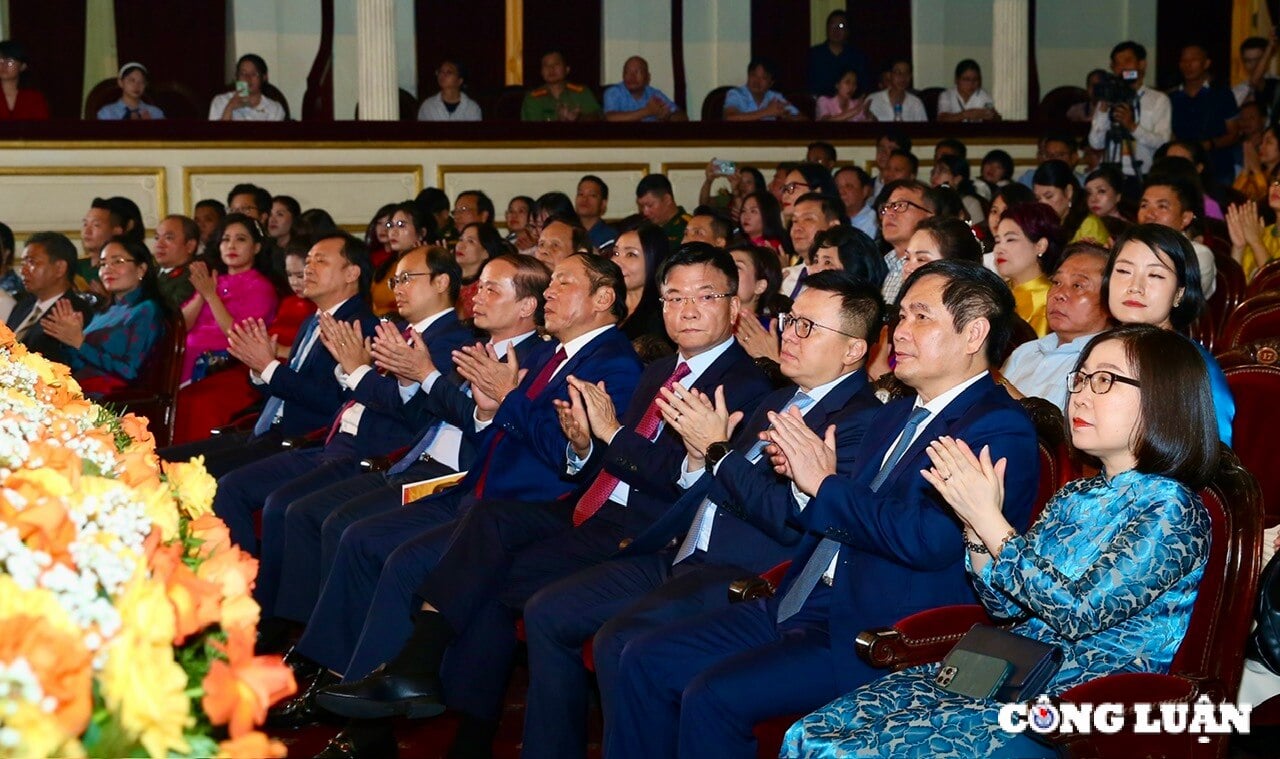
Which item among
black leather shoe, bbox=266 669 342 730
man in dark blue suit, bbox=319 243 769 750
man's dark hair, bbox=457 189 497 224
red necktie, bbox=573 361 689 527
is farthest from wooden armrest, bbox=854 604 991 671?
man's dark hair, bbox=457 189 497 224

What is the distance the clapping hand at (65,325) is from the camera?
18.7ft

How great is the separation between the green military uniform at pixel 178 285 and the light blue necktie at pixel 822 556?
4304 mm

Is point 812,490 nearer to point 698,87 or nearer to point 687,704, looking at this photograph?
point 687,704

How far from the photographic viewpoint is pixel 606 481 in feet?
12.4

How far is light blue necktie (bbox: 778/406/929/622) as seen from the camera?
289 cm

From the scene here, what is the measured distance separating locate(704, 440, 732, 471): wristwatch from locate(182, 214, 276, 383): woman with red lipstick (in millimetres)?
3567

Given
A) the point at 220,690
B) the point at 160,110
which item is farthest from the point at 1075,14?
the point at 220,690

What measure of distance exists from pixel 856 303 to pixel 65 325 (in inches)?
142

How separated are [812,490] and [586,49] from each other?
31.5 feet

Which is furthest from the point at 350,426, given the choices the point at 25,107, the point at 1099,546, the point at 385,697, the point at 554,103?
the point at 554,103

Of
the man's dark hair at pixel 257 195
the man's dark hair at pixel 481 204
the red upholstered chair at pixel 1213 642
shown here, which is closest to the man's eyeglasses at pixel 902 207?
the man's dark hair at pixel 481 204

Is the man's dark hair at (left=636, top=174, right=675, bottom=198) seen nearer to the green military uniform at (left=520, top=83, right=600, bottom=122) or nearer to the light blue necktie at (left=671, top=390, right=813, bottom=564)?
the green military uniform at (left=520, top=83, right=600, bottom=122)

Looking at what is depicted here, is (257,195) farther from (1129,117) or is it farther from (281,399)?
(1129,117)

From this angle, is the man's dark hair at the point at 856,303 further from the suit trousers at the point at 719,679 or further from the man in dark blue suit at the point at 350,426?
the man in dark blue suit at the point at 350,426
